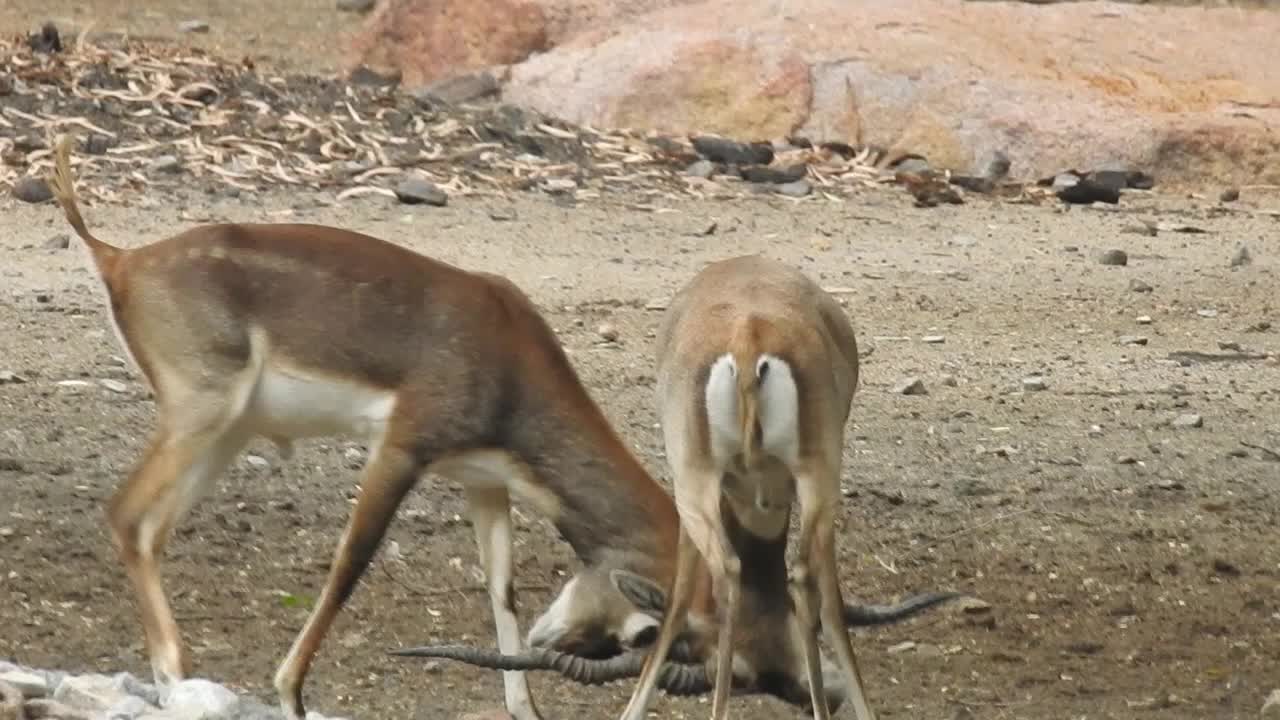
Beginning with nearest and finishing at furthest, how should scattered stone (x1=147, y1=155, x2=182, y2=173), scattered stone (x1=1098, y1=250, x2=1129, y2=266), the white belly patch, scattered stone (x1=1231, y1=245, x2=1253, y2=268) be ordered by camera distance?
the white belly patch < scattered stone (x1=1098, y1=250, x2=1129, y2=266) < scattered stone (x1=1231, y1=245, x2=1253, y2=268) < scattered stone (x1=147, y1=155, x2=182, y2=173)

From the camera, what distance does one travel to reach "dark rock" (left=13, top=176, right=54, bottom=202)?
11.3 meters

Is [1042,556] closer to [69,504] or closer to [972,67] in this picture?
[69,504]

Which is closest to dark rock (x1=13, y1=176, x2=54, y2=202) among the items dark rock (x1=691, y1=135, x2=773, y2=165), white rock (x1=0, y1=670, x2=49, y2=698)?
dark rock (x1=691, y1=135, x2=773, y2=165)

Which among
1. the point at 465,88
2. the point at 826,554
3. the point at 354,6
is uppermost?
the point at 826,554

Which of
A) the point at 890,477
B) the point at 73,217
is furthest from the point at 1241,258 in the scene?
the point at 73,217

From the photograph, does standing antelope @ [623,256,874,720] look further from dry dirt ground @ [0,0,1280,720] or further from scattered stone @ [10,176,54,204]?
scattered stone @ [10,176,54,204]

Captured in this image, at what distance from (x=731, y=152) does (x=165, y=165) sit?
2.93m

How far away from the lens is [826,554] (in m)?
5.62

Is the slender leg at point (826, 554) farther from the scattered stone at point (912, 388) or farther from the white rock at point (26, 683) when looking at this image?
the scattered stone at point (912, 388)

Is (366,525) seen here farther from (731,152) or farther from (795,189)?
(731,152)

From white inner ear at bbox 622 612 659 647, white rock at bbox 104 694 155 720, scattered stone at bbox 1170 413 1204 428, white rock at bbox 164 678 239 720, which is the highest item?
white rock at bbox 164 678 239 720

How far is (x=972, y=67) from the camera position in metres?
13.9

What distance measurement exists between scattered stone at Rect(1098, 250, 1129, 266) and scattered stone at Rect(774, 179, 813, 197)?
1.67 m

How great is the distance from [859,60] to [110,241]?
192 inches
